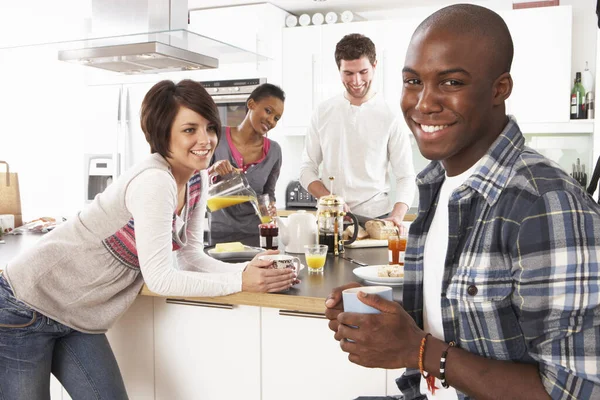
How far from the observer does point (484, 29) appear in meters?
0.98

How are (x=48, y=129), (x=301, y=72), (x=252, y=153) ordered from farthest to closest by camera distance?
(x=48, y=129) → (x=301, y=72) → (x=252, y=153)

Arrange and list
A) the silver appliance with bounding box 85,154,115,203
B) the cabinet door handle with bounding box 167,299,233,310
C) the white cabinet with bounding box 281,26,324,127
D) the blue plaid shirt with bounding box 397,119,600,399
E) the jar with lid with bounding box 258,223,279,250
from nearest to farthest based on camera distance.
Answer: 1. the blue plaid shirt with bounding box 397,119,600,399
2. the cabinet door handle with bounding box 167,299,233,310
3. the jar with lid with bounding box 258,223,279,250
4. the white cabinet with bounding box 281,26,324,127
5. the silver appliance with bounding box 85,154,115,203

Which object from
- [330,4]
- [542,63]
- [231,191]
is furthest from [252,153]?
[542,63]

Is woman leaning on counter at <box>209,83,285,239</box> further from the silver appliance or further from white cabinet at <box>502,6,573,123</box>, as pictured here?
the silver appliance

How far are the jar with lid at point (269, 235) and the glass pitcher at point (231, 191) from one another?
0.43 feet

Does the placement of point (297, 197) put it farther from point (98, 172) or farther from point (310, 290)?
point (310, 290)

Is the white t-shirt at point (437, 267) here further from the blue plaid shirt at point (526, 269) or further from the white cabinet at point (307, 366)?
the white cabinet at point (307, 366)

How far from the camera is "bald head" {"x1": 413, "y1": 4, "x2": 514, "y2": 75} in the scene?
0.98 meters

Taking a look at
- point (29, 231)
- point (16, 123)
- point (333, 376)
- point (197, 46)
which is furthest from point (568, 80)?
point (16, 123)

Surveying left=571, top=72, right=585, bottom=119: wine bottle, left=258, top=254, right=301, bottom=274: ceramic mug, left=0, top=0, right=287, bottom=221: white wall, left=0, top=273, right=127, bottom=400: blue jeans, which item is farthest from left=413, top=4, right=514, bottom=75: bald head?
left=0, top=0, right=287, bottom=221: white wall

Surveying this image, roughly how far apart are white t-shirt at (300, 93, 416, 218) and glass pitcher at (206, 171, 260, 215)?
0.92m

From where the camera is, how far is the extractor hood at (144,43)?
2.52 meters

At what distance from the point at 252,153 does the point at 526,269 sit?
2415mm

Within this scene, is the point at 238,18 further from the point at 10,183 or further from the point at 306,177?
the point at 10,183
